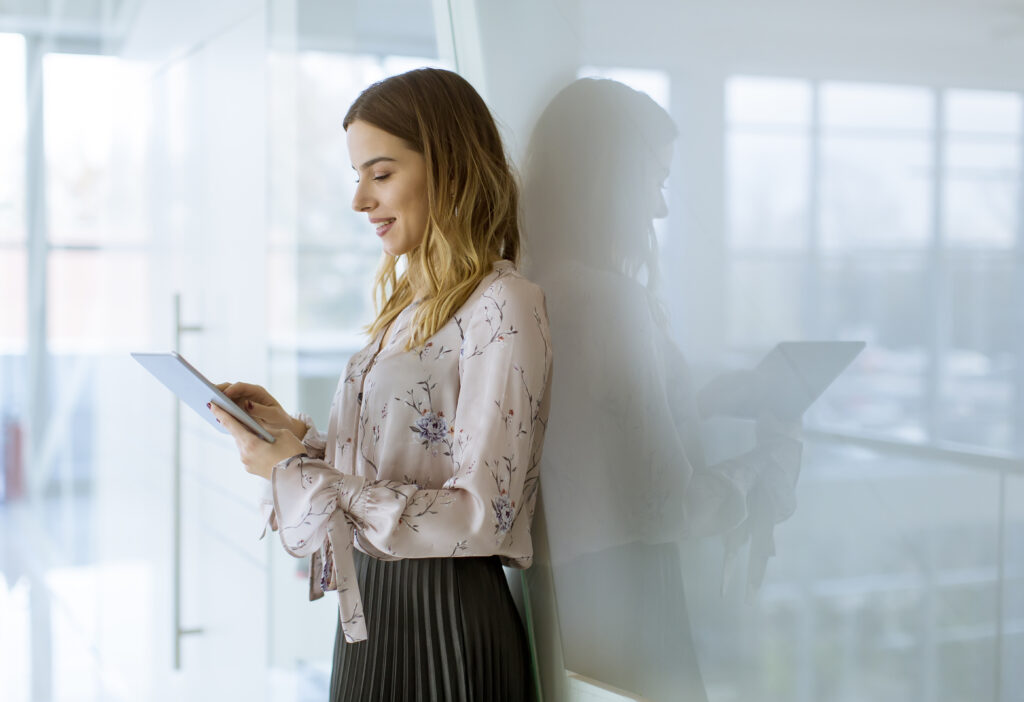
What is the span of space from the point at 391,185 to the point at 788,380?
658 mm

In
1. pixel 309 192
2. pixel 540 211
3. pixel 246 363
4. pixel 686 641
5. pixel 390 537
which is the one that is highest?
pixel 309 192

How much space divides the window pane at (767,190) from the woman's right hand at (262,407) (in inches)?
33.1

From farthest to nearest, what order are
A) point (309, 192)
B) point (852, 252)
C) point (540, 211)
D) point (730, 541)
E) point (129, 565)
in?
point (129, 565)
point (309, 192)
point (540, 211)
point (730, 541)
point (852, 252)

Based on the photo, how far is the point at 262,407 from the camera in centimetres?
145

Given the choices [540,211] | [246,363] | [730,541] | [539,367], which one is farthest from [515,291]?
[246,363]

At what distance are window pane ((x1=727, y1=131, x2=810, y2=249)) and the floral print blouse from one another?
12.6 inches

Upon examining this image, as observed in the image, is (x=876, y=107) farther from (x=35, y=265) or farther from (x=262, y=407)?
(x=35, y=265)

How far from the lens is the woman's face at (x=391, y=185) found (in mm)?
1244

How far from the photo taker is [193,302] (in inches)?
98.9

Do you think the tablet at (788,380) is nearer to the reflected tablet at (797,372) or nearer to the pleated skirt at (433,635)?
the reflected tablet at (797,372)

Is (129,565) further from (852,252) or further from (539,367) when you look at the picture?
(852,252)

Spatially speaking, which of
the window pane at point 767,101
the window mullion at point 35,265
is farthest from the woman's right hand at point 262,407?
the window mullion at point 35,265

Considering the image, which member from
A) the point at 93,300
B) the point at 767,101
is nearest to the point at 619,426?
the point at 767,101

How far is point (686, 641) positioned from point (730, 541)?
16cm
